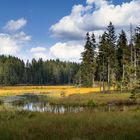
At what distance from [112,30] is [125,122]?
60462 millimetres

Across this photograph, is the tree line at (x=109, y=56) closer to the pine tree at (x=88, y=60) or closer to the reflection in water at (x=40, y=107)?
the pine tree at (x=88, y=60)

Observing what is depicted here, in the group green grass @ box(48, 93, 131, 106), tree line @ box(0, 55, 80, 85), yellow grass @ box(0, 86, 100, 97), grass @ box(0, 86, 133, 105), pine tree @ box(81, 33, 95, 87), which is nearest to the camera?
green grass @ box(48, 93, 131, 106)

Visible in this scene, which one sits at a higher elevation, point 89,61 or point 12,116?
point 89,61

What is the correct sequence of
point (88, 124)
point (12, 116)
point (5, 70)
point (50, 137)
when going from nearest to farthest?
point (50, 137) < point (88, 124) < point (12, 116) < point (5, 70)

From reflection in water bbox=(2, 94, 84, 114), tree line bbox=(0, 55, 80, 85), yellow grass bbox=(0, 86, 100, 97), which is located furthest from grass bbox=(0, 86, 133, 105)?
tree line bbox=(0, 55, 80, 85)

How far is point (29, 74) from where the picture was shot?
7141 inches

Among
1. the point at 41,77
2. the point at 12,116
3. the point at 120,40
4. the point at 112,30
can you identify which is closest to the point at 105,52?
the point at 112,30

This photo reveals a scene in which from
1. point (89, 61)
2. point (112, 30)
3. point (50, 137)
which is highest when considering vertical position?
point (112, 30)

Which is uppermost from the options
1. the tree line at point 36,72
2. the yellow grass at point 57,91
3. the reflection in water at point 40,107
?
the tree line at point 36,72

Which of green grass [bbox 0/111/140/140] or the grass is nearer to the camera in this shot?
green grass [bbox 0/111/140/140]

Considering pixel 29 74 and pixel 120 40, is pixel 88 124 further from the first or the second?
pixel 29 74

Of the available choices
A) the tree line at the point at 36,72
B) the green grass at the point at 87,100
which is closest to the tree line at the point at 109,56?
the green grass at the point at 87,100

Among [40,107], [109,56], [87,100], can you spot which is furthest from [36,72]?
[40,107]

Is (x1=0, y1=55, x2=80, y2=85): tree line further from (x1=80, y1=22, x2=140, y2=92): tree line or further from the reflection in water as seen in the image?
the reflection in water
